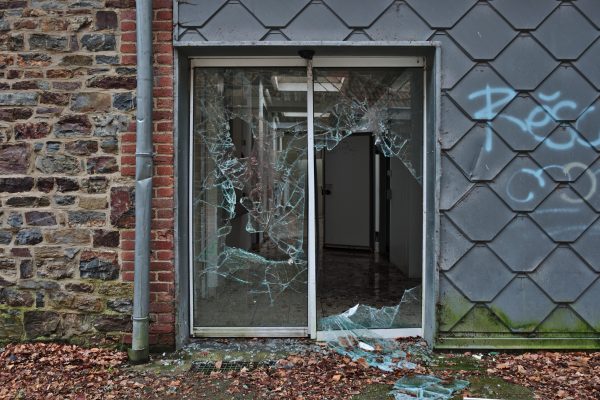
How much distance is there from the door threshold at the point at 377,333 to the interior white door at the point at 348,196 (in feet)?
15.4

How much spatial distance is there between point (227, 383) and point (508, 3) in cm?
377

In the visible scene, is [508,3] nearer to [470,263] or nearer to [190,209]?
[470,263]

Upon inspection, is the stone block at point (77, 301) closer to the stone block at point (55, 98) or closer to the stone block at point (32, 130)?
the stone block at point (32, 130)

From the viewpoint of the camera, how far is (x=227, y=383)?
3.72 m

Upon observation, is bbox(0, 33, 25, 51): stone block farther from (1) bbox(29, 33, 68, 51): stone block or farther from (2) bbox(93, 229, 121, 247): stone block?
(2) bbox(93, 229, 121, 247): stone block

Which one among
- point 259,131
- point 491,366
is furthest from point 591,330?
point 259,131

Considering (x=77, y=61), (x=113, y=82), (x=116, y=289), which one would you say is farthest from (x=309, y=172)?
(x=77, y=61)

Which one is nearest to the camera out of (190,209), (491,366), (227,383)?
(227,383)

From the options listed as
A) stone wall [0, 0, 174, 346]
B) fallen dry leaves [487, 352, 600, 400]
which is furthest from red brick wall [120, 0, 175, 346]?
fallen dry leaves [487, 352, 600, 400]

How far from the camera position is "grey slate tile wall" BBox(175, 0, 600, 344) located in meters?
4.18

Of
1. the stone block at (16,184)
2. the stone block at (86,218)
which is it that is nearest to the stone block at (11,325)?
the stone block at (86,218)

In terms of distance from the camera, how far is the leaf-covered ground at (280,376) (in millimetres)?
3545

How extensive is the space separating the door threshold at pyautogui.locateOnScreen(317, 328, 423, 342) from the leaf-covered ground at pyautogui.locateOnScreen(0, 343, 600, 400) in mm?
292

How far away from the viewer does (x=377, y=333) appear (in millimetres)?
4625
